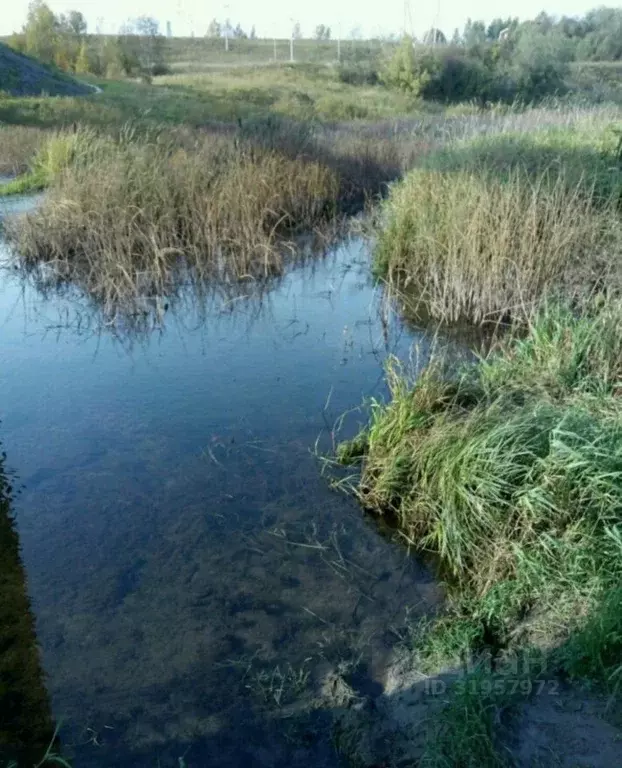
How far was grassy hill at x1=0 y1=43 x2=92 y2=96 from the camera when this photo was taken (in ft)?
86.8

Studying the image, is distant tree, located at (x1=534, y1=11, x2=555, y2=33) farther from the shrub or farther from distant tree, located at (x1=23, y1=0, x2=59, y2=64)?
distant tree, located at (x1=23, y1=0, x2=59, y2=64)

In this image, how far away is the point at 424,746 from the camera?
92.7 inches

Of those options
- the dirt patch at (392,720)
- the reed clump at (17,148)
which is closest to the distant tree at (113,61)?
the reed clump at (17,148)

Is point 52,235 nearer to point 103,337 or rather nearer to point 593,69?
point 103,337

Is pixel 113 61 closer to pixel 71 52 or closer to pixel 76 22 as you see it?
pixel 71 52

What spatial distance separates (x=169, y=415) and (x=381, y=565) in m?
2.04

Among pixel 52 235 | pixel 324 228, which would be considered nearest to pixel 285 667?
pixel 52 235

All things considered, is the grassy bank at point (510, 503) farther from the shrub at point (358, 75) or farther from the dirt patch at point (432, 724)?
the shrub at point (358, 75)

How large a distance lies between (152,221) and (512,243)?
3848 millimetres

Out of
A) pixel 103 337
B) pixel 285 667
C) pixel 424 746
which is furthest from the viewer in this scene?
pixel 103 337

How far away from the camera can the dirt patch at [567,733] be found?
2.14 meters

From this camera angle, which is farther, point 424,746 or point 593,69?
point 593,69

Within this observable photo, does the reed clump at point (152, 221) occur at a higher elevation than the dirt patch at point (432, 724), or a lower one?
higher

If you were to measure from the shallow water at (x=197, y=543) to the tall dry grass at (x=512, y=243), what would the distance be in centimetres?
67
